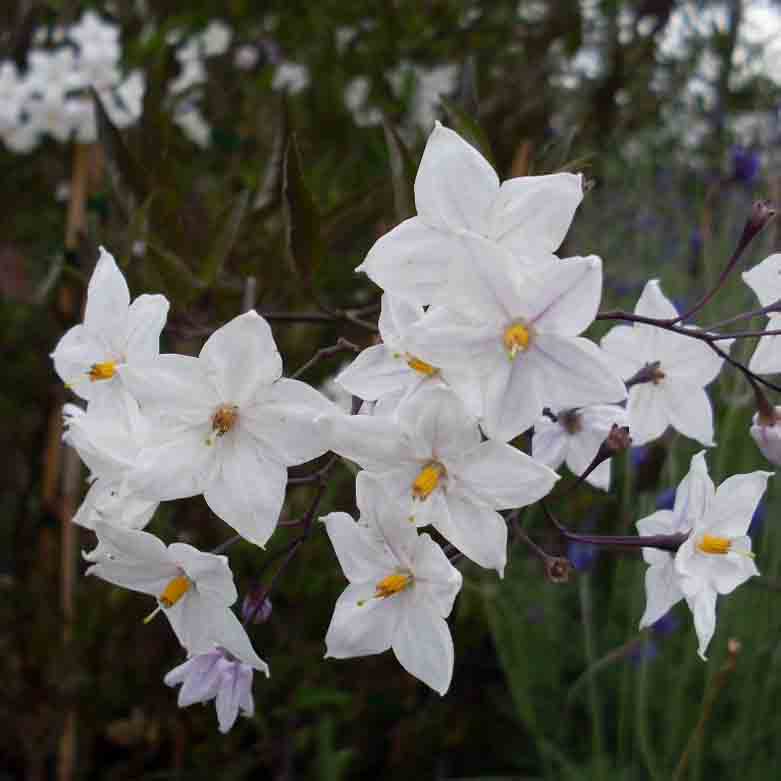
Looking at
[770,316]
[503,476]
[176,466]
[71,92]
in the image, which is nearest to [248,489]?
[176,466]

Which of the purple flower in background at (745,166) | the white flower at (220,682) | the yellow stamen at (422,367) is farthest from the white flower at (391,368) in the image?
the purple flower in background at (745,166)

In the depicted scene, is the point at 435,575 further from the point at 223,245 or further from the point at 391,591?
the point at 223,245

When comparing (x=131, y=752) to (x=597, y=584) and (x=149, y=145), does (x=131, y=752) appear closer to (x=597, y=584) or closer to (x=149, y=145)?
(x=597, y=584)

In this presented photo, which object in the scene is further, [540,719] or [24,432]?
[24,432]

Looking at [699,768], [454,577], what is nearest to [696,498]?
[454,577]

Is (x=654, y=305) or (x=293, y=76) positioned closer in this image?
(x=654, y=305)

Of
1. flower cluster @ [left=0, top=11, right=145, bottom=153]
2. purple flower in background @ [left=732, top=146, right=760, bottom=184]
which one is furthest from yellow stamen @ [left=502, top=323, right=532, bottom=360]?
purple flower in background @ [left=732, top=146, right=760, bottom=184]
